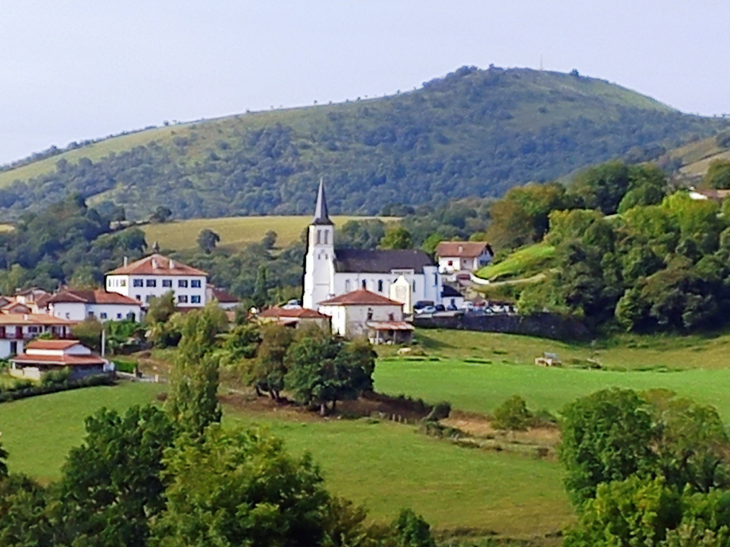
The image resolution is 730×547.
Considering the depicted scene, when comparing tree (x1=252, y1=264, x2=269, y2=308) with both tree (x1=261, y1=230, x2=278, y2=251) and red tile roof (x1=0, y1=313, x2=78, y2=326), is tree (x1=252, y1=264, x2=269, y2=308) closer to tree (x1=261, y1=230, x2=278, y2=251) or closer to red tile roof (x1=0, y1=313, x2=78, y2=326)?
red tile roof (x1=0, y1=313, x2=78, y2=326)

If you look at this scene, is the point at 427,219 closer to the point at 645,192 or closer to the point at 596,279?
the point at 645,192

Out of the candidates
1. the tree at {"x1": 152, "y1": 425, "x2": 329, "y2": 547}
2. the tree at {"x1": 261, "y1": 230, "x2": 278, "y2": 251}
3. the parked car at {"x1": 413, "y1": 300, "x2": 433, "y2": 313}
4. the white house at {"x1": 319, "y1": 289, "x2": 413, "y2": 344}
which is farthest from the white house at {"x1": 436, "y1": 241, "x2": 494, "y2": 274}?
the tree at {"x1": 152, "y1": 425, "x2": 329, "y2": 547}

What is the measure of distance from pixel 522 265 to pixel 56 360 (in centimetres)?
3794

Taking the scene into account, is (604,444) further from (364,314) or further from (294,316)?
(364,314)

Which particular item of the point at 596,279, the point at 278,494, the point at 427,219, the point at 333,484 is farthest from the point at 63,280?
the point at 278,494

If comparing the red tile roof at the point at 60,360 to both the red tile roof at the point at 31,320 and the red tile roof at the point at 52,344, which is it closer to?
the red tile roof at the point at 52,344

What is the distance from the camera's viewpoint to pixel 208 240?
14650 centimetres

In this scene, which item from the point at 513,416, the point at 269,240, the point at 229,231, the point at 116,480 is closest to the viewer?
the point at 116,480

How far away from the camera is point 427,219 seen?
15250 cm

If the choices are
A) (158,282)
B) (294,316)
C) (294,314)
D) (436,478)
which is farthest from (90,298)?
(436,478)

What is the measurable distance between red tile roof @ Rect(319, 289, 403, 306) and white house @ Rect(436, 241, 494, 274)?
2355 centimetres

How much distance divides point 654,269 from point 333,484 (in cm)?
4767

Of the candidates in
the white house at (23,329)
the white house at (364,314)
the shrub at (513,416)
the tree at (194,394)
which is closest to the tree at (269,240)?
the white house at (364,314)

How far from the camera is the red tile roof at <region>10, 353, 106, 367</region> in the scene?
7025 cm
